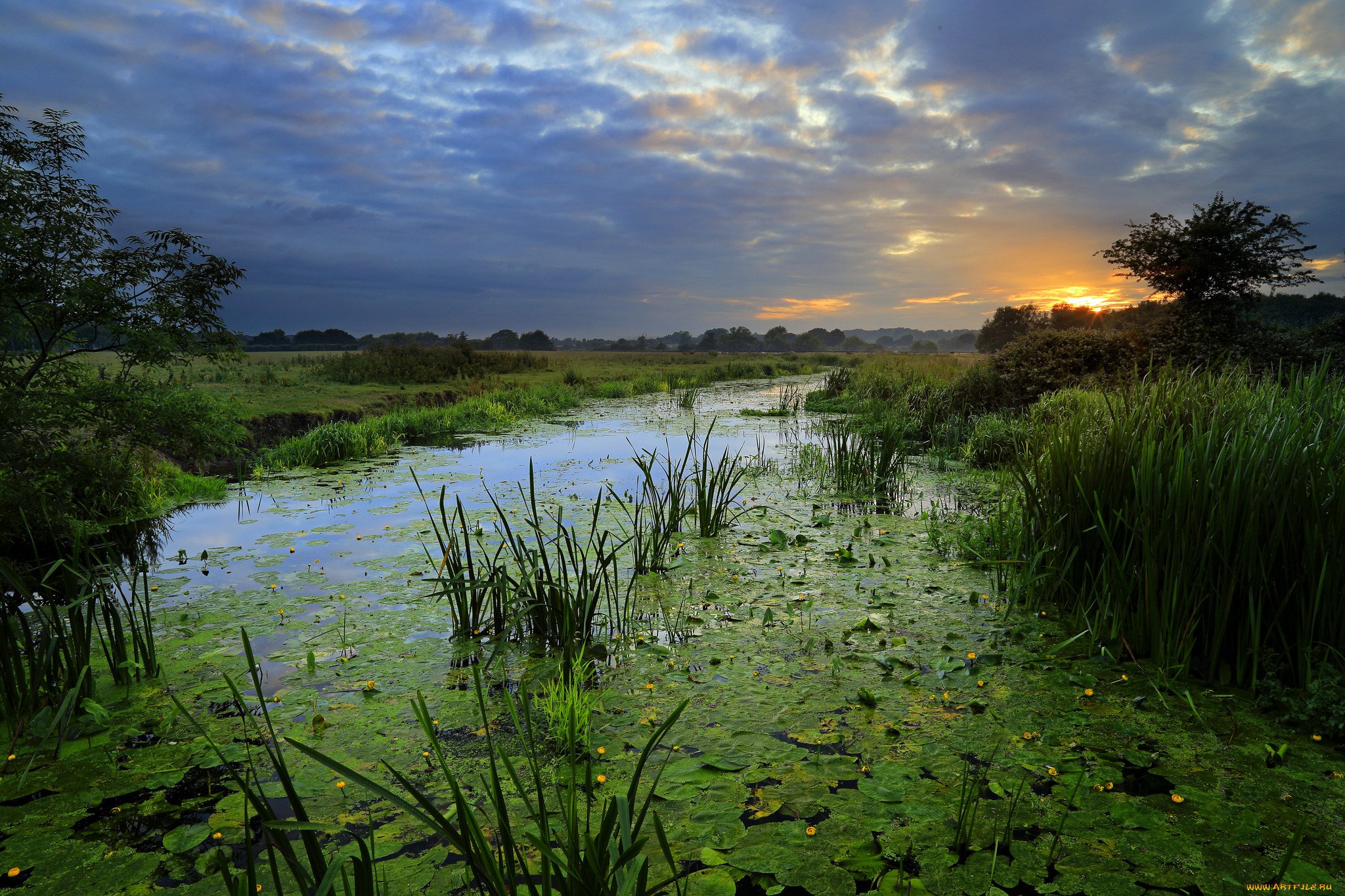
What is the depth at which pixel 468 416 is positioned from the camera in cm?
1666

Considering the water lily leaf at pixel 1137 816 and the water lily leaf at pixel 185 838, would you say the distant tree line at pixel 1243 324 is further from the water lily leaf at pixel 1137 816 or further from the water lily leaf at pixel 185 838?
the water lily leaf at pixel 185 838

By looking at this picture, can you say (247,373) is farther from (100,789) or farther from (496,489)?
(100,789)

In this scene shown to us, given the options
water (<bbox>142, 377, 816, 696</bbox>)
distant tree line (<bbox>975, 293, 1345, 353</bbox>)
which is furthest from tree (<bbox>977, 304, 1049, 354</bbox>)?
water (<bbox>142, 377, 816, 696</bbox>)

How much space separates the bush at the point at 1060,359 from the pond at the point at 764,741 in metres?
9.63

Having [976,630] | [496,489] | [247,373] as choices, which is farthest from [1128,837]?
[247,373]

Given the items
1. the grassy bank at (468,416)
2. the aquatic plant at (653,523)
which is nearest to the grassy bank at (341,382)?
Answer: the grassy bank at (468,416)

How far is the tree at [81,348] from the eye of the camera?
6234 millimetres

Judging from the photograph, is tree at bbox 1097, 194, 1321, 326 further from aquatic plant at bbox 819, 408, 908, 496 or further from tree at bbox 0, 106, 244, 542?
tree at bbox 0, 106, 244, 542

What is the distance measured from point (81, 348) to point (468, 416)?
9.32m

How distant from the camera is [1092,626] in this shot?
430cm

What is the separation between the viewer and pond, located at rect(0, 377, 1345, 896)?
7.97 feet

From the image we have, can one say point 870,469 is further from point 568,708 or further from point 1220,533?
point 568,708

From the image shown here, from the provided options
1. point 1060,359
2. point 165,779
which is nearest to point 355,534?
point 165,779

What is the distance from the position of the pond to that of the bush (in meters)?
9.63
